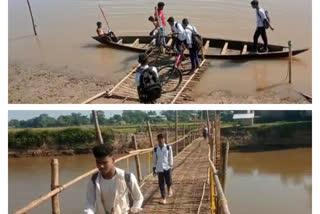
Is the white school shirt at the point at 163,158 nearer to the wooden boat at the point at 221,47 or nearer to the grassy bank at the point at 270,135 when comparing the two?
the grassy bank at the point at 270,135

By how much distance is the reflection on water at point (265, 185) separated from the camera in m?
4.04

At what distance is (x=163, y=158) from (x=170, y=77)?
2.28 ft

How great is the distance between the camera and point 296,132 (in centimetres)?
334

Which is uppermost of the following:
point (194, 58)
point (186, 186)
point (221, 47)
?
point (221, 47)

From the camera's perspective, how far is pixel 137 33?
464 cm

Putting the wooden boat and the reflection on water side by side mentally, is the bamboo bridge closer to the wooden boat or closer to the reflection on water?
the reflection on water

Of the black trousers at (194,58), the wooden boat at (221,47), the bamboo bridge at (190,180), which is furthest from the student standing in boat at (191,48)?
the bamboo bridge at (190,180)

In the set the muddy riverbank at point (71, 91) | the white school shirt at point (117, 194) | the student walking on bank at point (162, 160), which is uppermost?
the muddy riverbank at point (71, 91)

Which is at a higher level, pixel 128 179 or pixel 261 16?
pixel 261 16

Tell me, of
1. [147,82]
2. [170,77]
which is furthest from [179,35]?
[147,82]

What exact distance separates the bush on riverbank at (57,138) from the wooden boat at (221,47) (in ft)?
3.01

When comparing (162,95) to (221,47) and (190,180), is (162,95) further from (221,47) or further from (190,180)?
(221,47)
